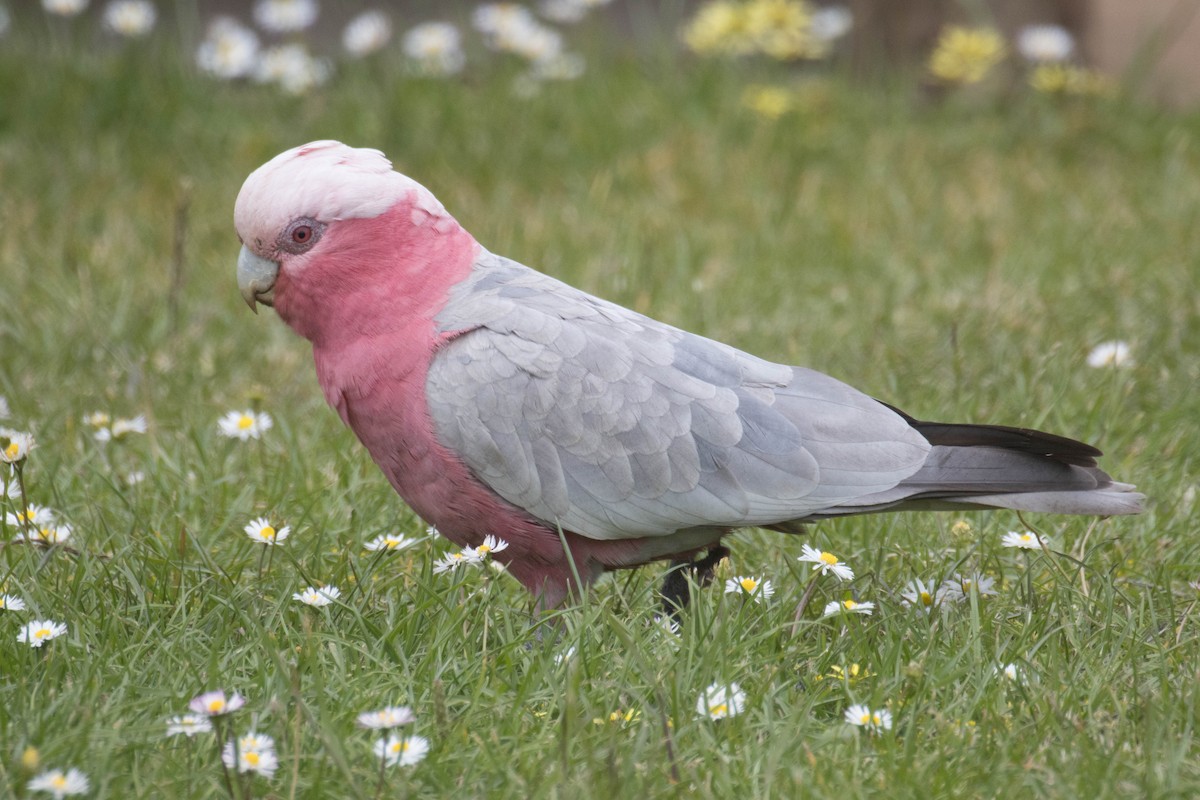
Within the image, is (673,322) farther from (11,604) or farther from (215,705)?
(215,705)

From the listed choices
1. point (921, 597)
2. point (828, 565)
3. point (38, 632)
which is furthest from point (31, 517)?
point (921, 597)

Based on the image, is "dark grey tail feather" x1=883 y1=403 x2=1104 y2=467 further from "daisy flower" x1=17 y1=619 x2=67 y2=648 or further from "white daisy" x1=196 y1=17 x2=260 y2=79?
"white daisy" x1=196 y1=17 x2=260 y2=79

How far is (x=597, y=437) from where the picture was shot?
2.57m

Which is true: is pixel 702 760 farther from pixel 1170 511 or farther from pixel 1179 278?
pixel 1179 278

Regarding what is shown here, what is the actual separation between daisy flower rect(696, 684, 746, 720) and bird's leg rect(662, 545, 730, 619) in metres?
→ 0.48

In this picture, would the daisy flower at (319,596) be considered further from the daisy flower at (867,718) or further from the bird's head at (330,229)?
the daisy flower at (867,718)

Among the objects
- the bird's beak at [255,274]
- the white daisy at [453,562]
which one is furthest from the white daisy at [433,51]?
the white daisy at [453,562]

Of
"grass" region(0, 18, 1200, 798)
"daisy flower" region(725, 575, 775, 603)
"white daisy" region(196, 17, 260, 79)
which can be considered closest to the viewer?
"grass" region(0, 18, 1200, 798)

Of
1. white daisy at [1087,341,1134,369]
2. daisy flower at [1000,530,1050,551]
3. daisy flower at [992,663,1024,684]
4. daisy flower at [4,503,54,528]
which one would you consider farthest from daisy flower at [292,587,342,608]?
white daisy at [1087,341,1134,369]

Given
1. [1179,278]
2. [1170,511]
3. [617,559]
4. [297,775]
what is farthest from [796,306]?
[297,775]

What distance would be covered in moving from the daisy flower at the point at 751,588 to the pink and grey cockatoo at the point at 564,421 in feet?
0.36

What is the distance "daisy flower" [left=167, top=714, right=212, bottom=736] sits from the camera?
80.6 inches

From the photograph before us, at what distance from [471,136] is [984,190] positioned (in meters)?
2.23

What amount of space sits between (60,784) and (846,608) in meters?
1.37
